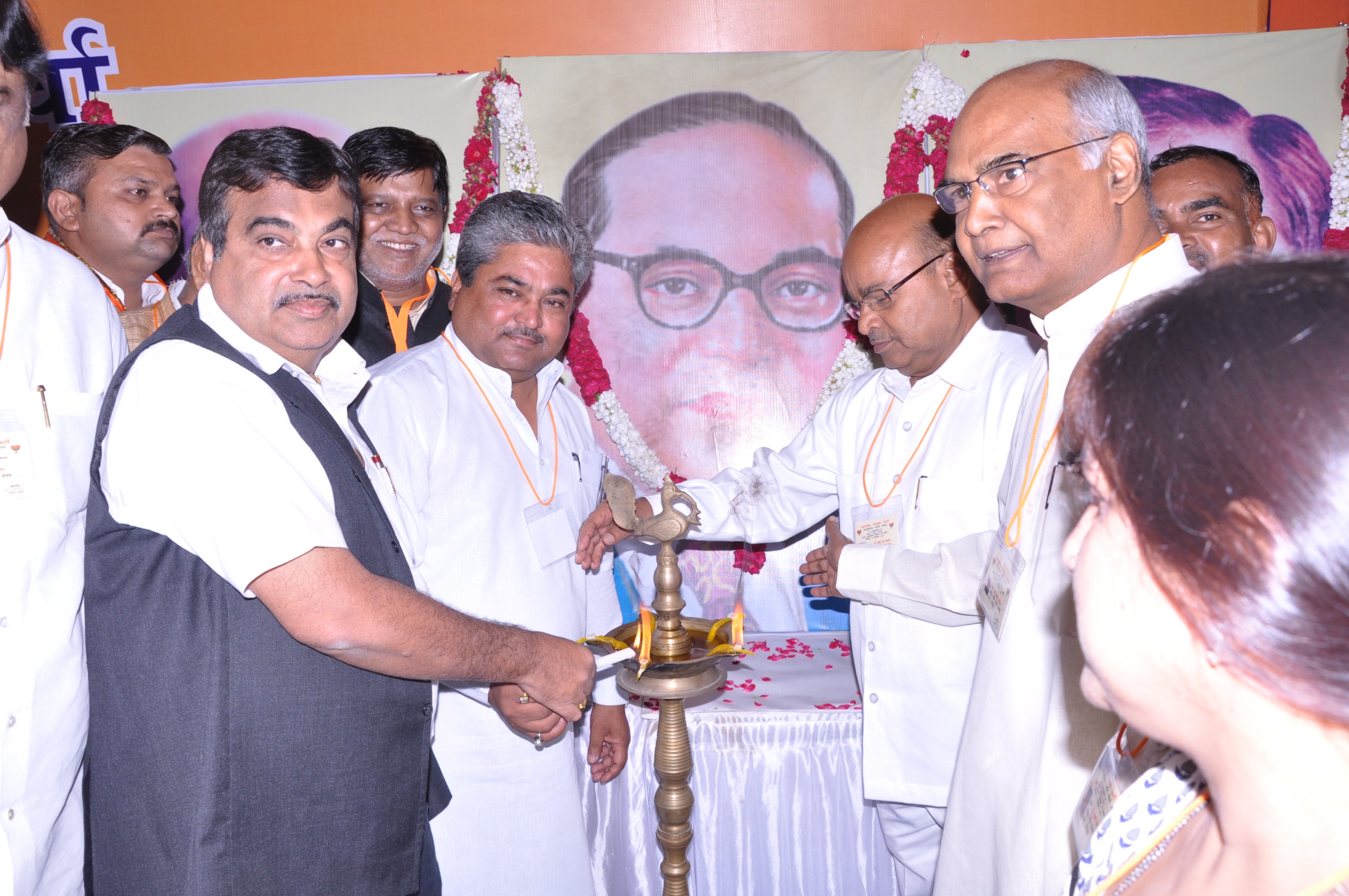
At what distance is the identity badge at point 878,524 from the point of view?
9.44 ft

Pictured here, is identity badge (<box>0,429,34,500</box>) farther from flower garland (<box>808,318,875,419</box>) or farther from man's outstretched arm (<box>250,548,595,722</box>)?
flower garland (<box>808,318,875,419</box>)

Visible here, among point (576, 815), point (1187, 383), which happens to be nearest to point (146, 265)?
point (576, 815)

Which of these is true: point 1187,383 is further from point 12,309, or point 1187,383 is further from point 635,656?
point 12,309

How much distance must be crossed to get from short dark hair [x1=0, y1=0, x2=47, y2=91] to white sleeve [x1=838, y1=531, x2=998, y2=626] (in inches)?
97.1

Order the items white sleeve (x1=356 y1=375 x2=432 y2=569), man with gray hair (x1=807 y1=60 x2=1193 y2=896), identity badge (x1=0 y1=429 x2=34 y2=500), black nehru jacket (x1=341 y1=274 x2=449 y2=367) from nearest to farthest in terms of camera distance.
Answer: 1. man with gray hair (x1=807 y1=60 x2=1193 y2=896)
2. identity badge (x1=0 y1=429 x2=34 y2=500)
3. white sleeve (x1=356 y1=375 x2=432 y2=569)
4. black nehru jacket (x1=341 y1=274 x2=449 y2=367)

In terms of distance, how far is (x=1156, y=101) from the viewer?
12.7 feet

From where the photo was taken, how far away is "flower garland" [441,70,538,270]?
3959mm

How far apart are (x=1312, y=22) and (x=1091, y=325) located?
131 inches

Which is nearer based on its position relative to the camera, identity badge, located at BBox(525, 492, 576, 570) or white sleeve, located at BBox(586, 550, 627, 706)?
identity badge, located at BBox(525, 492, 576, 570)

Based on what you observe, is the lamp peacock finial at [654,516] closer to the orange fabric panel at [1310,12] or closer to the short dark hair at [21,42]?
the short dark hair at [21,42]

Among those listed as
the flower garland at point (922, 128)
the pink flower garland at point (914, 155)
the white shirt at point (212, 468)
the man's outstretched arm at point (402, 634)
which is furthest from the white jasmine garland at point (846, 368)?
the white shirt at point (212, 468)

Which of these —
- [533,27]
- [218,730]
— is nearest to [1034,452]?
[218,730]

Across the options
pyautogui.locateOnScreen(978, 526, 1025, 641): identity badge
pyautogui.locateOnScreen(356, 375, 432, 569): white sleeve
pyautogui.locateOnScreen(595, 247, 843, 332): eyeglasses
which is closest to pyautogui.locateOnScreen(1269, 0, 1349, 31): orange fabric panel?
pyautogui.locateOnScreen(595, 247, 843, 332): eyeglasses

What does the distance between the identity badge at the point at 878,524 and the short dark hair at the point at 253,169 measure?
198 centimetres
